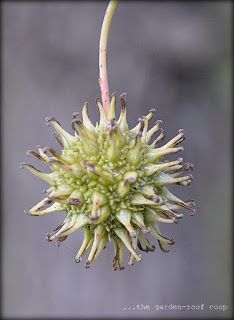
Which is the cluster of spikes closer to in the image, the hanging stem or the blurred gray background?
the hanging stem

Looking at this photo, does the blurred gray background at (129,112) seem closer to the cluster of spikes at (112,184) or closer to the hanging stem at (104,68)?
the hanging stem at (104,68)

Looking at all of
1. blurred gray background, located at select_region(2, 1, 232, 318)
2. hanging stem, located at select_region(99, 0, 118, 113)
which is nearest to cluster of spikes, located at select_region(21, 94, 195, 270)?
hanging stem, located at select_region(99, 0, 118, 113)

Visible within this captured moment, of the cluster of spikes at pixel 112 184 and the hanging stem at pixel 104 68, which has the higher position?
the hanging stem at pixel 104 68

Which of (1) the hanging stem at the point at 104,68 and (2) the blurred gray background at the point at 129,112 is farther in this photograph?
(2) the blurred gray background at the point at 129,112

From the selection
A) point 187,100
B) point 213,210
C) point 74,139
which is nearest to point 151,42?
point 187,100

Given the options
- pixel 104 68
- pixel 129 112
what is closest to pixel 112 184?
pixel 104 68

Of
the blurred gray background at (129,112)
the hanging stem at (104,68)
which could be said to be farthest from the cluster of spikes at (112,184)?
the blurred gray background at (129,112)

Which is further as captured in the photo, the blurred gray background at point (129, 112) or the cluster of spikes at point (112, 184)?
the blurred gray background at point (129, 112)
